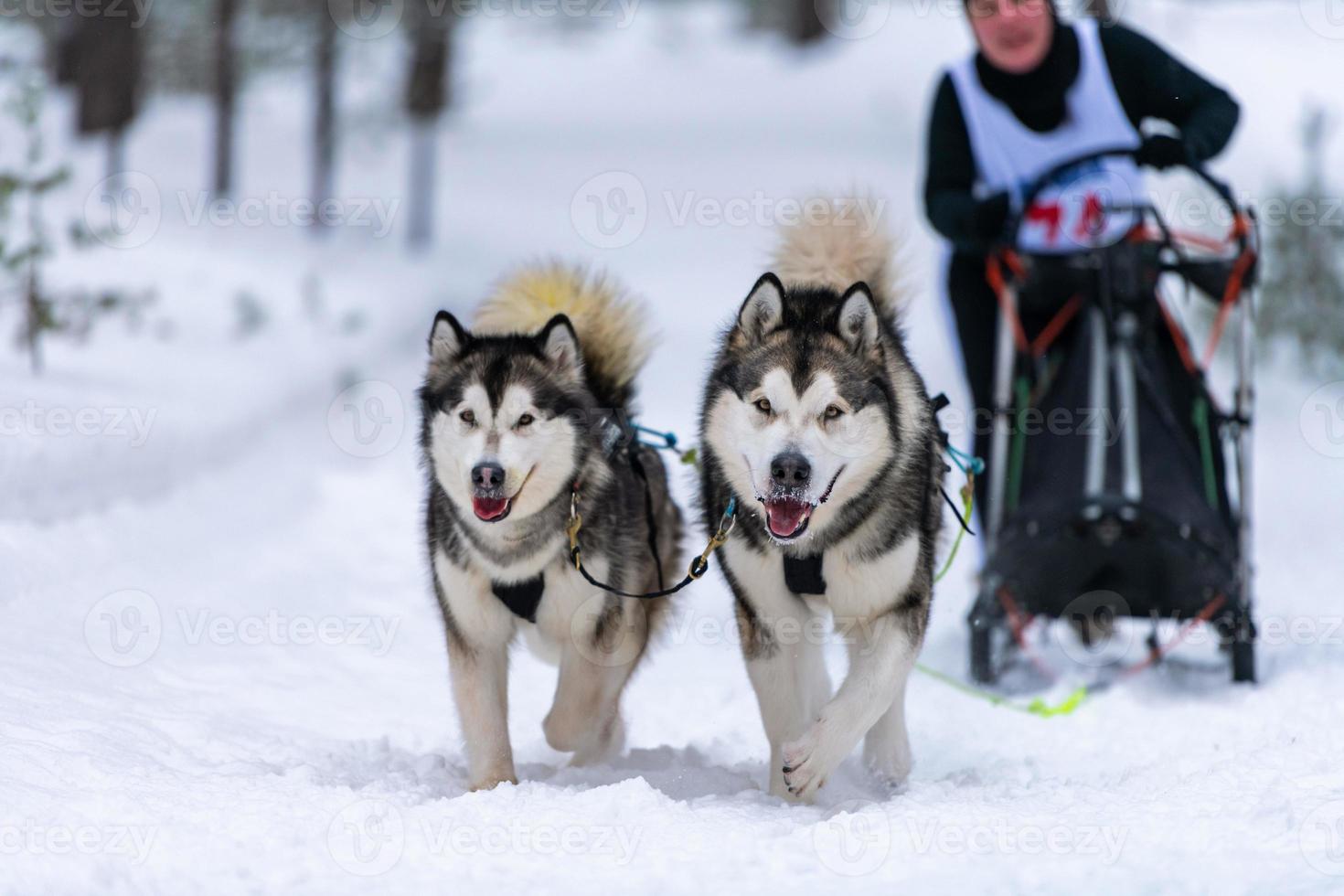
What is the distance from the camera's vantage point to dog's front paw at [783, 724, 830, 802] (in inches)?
122

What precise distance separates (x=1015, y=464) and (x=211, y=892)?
9.30ft

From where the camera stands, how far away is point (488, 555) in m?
3.37

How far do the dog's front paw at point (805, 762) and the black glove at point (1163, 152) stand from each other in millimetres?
2111

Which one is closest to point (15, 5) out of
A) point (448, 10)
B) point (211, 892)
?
point (448, 10)

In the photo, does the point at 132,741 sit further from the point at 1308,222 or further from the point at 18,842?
the point at 1308,222
